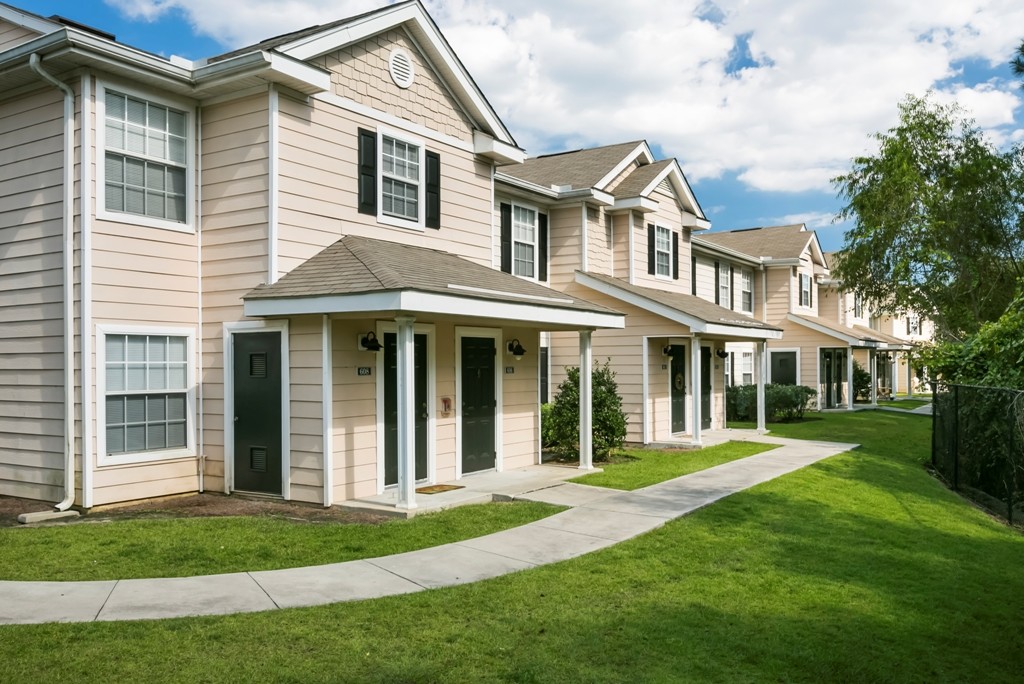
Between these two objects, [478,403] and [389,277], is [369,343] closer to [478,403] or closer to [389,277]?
[389,277]

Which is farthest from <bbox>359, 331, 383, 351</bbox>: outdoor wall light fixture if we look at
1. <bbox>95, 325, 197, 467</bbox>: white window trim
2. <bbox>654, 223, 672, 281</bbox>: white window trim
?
<bbox>654, 223, 672, 281</bbox>: white window trim

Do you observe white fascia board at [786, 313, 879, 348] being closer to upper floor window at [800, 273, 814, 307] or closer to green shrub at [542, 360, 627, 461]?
upper floor window at [800, 273, 814, 307]

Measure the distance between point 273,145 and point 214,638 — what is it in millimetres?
6896

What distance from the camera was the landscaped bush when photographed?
24562 mm

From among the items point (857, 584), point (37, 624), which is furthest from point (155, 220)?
point (857, 584)

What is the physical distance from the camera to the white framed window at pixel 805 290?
30.8m

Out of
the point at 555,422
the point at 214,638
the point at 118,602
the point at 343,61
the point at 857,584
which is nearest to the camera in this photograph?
the point at 214,638

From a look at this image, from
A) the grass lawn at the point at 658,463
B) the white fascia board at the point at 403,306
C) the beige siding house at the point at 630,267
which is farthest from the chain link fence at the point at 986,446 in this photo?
the white fascia board at the point at 403,306

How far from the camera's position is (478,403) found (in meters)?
12.8

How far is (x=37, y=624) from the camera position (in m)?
5.39

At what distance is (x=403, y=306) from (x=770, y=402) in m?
18.4

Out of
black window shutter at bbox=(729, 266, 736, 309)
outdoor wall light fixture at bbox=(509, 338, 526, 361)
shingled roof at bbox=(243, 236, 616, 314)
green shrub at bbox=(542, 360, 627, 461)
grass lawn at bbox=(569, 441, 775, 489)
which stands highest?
black window shutter at bbox=(729, 266, 736, 309)

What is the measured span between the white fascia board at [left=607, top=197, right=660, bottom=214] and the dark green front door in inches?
338

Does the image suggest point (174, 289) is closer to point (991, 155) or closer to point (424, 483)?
point (424, 483)
